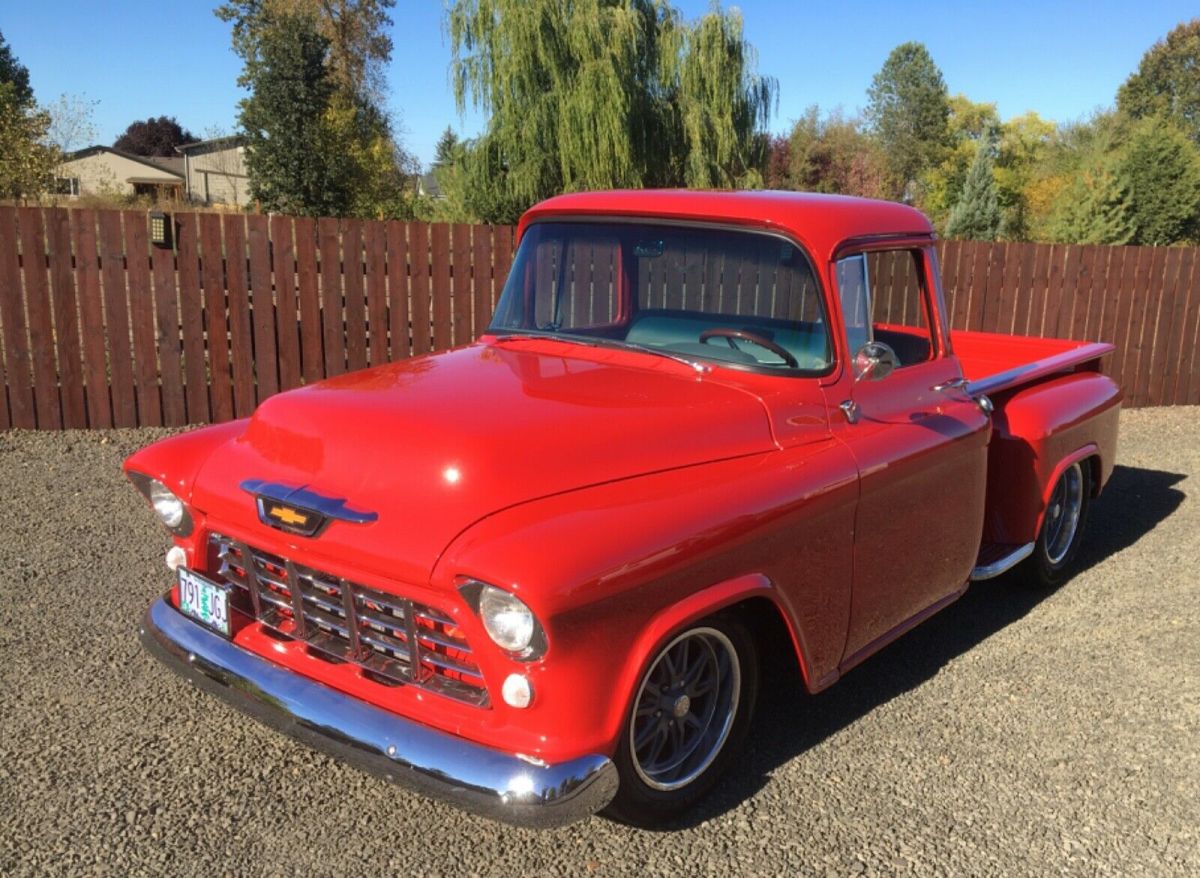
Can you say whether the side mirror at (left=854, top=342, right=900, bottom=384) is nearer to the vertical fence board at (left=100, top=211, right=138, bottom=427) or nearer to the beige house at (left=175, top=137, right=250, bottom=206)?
the vertical fence board at (left=100, top=211, right=138, bottom=427)

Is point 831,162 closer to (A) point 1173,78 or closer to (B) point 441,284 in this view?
(A) point 1173,78

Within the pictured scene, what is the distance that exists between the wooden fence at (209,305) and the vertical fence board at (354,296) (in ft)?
0.04

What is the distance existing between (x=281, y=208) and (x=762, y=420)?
24.3 m

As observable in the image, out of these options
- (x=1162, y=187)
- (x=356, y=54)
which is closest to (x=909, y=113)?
(x=356, y=54)

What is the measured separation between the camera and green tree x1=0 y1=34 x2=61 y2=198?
18330 mm

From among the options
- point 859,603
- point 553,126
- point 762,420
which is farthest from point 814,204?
point 553,126

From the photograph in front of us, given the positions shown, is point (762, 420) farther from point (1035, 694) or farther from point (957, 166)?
point (957, 166)

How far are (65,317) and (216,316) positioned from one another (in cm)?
106

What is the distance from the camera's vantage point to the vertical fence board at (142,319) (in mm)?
7469

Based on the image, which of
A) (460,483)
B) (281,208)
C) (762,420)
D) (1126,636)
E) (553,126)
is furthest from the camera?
(281,208)

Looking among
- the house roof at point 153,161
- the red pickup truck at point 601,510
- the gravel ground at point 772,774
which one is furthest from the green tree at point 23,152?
the house roof at point 153,161

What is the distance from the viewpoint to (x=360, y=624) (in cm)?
272

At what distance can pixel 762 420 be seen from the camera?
126 inches

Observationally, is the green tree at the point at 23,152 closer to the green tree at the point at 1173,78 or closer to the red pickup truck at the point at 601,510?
the red pickup truck at the point at 601,510
